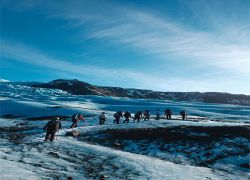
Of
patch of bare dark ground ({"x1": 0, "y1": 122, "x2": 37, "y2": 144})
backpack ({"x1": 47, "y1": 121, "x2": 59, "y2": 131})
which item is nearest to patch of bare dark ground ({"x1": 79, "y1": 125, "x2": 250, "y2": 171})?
backpack ({"x1": 47, "y1": 121, "x2": 59, "y2": 131})

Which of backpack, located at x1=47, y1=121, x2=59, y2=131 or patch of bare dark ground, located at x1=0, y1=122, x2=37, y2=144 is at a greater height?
backpack, located at x1=47, y1=121, x2=59, y2=131

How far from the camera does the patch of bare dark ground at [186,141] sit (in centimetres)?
2512

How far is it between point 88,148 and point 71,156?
2.99 meters

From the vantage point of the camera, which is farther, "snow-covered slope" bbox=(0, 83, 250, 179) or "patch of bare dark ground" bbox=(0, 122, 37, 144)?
"patch of bare dark ground" bbox=(0, 122, 37, 144)

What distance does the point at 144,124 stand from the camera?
40.4 m

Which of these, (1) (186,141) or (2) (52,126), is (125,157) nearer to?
(2) (52,126)

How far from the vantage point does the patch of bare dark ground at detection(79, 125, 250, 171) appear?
2512cm

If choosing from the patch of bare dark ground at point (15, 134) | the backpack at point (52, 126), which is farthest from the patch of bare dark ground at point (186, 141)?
the patch of bare dark ground at point (15, 134)

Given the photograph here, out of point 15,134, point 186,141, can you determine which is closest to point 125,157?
point 186,141

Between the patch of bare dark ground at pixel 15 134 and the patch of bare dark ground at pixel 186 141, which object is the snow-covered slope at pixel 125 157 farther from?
the patch of bare dark ground at pixel 15 134

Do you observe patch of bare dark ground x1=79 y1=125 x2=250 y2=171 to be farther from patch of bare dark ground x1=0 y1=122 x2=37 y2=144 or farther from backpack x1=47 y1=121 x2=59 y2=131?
patch of bare dark ground x1=0 y1=122 x2=37 y2=144

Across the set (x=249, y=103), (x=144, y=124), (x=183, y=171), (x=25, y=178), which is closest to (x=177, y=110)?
(x=144, y=124)

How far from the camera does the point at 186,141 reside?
2883 cm

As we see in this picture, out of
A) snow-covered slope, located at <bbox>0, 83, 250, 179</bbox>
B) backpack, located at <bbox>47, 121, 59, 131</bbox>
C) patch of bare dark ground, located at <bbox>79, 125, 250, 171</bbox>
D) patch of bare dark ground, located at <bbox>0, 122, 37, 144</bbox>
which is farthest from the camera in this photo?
patch of bare dark ground, located at <bbox>0, 122, 37, 144</bbox>
